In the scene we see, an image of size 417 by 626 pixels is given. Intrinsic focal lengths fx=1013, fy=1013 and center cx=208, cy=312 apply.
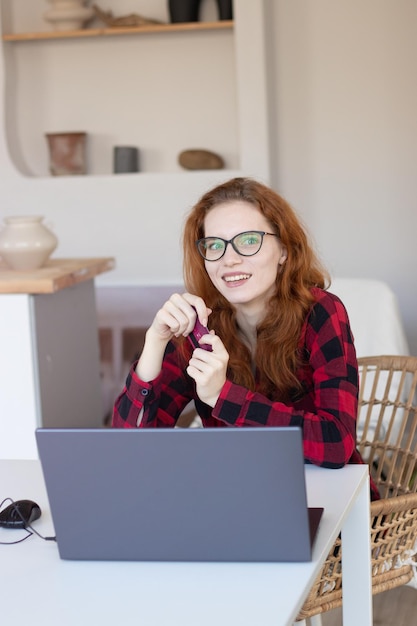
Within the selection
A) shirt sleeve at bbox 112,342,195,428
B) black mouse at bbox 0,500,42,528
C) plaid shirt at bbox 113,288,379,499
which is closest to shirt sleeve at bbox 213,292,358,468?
plaid shirt at bbox 113,288,379,499

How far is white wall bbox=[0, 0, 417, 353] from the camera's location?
4711 mm

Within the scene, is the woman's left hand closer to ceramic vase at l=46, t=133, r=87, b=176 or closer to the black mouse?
the black mouse

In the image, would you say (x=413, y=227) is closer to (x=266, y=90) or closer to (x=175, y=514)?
(x=266, y=90)

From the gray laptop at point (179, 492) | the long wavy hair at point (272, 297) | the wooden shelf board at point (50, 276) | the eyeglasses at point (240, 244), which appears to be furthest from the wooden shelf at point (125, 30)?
the gray laptop at point (179, 492)

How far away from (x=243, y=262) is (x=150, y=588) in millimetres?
842

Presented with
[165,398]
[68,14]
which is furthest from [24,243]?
[68,14]

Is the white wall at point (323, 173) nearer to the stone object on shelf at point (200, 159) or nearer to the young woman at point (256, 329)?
the stone object on shelf at point (200, 159)

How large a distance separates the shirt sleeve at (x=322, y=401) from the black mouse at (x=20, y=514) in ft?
1.22

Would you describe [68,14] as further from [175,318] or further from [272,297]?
[175,318]

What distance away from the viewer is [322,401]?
1863mm

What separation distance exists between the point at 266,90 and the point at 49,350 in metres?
1.98

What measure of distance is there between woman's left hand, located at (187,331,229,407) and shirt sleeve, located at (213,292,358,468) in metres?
0.05

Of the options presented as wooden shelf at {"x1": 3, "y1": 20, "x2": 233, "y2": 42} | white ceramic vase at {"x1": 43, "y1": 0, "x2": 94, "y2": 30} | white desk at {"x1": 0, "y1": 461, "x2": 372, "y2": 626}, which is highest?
white ceramic vase at {"x1": 43, "y1": 0, "x2": 94, "y2": 30}

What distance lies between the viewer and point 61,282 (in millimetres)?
3100
